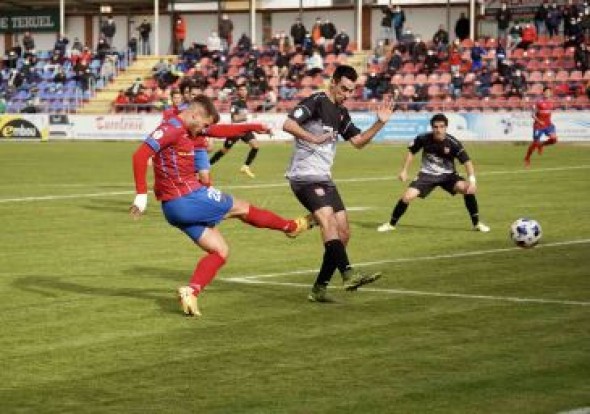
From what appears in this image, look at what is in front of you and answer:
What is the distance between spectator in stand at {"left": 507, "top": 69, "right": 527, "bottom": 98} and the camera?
167ft

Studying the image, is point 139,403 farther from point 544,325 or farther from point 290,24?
point 290,24

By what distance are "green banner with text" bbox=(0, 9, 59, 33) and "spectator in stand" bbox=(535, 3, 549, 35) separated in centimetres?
3158

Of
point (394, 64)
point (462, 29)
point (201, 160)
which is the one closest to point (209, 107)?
point (201, 160)

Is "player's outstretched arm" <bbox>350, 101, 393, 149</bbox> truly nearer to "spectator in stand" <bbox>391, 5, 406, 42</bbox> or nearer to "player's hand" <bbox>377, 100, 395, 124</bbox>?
"player's hand" <bbox>377, 100, 395, 124</bbox>

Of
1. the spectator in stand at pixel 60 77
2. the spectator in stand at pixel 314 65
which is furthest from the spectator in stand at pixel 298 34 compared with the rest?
the spectator in stand at pixel 60 77

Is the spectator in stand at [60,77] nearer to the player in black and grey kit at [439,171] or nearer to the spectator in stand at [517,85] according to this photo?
the spectator in stand at [517,85]

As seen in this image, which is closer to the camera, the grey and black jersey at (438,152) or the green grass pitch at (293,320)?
the green grass pitch at (293,320)

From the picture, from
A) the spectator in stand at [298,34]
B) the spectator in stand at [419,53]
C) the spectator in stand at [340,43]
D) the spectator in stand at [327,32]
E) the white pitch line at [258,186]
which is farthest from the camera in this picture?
the spectator in stand at [327,32]

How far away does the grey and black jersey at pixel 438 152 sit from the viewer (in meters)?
21.1

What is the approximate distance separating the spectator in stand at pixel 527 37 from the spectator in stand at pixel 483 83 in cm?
215

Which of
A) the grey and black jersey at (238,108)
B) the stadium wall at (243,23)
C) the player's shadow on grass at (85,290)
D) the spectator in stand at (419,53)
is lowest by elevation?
the player's shadow on grass at (85,290)

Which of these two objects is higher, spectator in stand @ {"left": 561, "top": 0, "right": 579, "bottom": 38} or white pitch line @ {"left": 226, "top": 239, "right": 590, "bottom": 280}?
spectator in stand @ {"left": 561, "top": 0, "right": 579, "bottom": 38}

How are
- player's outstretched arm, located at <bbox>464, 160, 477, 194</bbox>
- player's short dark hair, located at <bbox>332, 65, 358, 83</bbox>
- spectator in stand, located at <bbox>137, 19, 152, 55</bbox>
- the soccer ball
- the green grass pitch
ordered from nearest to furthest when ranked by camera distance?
the green grass pitch
player's short dark hair, located at <bbox>332, 65, 358, 83</bbox>
the soccer ball
player's outstretched arm, located at <bbox>464, 160, 477, 194</bbox>
spectator in stand, located at <bbox>137, 19, 152, 55</bbox>

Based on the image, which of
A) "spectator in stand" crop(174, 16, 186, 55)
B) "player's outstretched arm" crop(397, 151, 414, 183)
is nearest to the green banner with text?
"spectator in stand" crop(174, 16, 186, 55)
